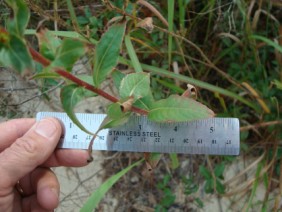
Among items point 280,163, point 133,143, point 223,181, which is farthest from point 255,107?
point 133,143

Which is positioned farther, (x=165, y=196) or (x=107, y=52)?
(x=165, y=196)

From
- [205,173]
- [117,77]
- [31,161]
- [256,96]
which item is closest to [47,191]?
[31,161]

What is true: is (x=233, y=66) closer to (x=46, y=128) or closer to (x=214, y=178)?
(x=214, y=178)

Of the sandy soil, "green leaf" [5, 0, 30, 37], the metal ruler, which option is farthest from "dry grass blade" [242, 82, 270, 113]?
"green leaf" [5, 0, 30, 37]

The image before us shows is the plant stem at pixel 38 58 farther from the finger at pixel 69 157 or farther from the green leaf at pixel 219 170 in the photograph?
the green leaf at pixel 219 170

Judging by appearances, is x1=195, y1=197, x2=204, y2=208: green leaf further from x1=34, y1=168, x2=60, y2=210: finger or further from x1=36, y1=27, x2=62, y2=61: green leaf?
x1=36, y1=27, x2=62, y2=61: green leaf

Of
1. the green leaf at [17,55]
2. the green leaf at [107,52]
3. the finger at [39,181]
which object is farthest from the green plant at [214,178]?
the green leaf at [17,55]
